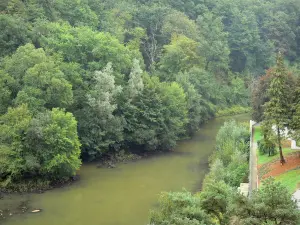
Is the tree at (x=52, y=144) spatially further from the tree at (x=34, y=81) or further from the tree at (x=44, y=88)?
the tree at (x=34, y=81)

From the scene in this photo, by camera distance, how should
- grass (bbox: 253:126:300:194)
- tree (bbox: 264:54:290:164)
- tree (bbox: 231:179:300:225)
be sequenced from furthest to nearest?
tree (bbox: 264:54:290:164)
grass (bbox: 253:126:300:194)
tree (bbox: 231:179:300:225)

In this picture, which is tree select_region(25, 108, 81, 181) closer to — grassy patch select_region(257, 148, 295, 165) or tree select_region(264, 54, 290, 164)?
grassy patch select_region(257, 148, 295, 165)

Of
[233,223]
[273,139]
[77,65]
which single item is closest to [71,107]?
[77,65]

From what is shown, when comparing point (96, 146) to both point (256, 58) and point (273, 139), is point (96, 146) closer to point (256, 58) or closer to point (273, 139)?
point (273, 139)

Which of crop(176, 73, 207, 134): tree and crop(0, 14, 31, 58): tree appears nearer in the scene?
crop(0, 14, 31, 58): tree

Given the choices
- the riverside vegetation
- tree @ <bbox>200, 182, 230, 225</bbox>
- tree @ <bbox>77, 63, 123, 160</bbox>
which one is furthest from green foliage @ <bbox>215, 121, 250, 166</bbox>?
tree @ <bbox>200, 182, 230, 225</bbox>
